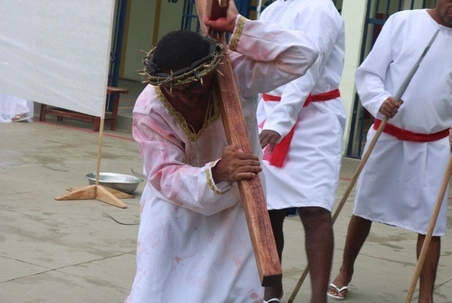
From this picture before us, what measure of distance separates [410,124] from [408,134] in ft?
0.30

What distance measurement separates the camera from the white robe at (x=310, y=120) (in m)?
4.86

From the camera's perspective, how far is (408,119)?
5223 millimetres

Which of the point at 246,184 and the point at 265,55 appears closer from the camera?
the point at 246,184

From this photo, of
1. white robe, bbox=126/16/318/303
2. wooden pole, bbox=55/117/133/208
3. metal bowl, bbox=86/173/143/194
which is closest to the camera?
white robe, bbox=126/16/318/303

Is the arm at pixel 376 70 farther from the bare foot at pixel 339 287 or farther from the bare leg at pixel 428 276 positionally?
the bare foot at pixel 339 287

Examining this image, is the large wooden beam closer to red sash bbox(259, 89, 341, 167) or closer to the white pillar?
red sash bbox(259, 89, 341, 167)

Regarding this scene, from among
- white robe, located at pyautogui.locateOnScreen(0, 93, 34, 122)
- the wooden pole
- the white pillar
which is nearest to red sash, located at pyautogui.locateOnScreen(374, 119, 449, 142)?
the wooden pole

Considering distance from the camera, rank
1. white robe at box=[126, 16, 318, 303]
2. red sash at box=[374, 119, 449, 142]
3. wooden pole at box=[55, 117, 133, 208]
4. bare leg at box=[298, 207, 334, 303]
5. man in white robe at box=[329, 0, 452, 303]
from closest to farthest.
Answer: white robe at box=[126, 16, 318, 303] → bare leg at box=[298, 207, 334, 303] → man in white robe at box=[329, 0, 452, 303] → red sash at box=[374, 119, 449, 142] → wooden pole at box=[55, 117, 133, 208]

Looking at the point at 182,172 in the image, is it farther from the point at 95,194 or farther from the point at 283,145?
the point at 95,194

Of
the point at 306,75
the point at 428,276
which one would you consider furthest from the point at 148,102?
the point at 428,276

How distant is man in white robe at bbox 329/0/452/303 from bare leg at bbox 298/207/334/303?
0.69 m

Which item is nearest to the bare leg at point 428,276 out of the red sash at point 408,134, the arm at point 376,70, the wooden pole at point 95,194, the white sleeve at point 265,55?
the red sash at point 408,134

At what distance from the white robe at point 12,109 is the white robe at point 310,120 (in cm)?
765

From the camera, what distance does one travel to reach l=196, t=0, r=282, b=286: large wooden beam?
305 centimetres
